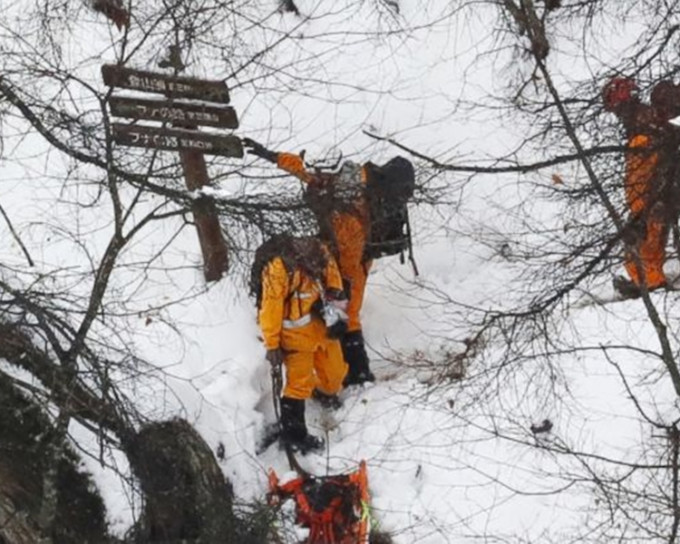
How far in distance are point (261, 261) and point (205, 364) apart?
2.15m

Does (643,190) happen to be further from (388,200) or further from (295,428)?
(295,428)

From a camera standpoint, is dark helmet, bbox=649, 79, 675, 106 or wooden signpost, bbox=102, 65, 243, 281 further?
wooden signpost, bbox=102, 65, 243, 281

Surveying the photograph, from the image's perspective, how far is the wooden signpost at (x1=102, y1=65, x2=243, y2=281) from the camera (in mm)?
6234

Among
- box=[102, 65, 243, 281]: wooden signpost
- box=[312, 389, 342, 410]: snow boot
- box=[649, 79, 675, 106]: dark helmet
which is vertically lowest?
box=[649, 79, 675, 106]: dark helmet

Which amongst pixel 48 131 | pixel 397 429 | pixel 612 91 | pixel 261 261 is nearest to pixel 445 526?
pixel 397 429

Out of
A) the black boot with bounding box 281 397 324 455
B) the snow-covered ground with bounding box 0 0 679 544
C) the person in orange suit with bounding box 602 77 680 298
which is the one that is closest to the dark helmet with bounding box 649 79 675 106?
the person in orange suit with bounding box 602 77 680 298

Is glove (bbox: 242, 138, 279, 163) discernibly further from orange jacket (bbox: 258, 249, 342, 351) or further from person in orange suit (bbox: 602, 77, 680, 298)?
person in orange suit (bbox: 602, 77, 680, 298)

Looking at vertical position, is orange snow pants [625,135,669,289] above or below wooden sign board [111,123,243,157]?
below

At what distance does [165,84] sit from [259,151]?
2.75 feet

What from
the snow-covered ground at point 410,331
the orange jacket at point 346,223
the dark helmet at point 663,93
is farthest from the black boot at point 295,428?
the dark helmet at point 663,93

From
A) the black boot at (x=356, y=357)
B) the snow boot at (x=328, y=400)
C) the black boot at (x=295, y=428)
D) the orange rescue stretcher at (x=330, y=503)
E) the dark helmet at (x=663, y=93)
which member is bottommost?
the orange rescue stretcher at (x=330, y=503)

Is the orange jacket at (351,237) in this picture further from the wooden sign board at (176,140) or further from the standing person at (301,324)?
the wooden sign board at (176,140)

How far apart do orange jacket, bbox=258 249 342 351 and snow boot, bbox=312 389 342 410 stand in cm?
77

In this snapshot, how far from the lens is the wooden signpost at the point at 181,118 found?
6.23 meters
